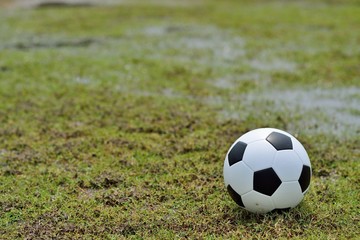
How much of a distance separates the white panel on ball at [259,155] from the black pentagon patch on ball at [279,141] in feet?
0.16

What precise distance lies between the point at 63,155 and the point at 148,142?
1.16m

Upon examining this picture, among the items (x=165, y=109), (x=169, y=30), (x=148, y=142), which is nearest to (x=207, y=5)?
(x=169, y=30)

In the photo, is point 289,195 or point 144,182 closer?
point 289,195

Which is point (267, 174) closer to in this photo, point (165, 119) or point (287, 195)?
point (287, 195)

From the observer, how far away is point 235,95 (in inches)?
379

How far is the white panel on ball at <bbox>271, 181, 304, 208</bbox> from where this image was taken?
4977 mm

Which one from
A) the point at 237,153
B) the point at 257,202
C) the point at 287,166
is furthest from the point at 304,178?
the point at 237,153

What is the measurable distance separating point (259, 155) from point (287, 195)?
0.45 metres

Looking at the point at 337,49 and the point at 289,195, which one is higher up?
the point at 289,195

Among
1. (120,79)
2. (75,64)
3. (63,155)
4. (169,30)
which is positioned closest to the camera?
(63,155)

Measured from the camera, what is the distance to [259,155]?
505 cm

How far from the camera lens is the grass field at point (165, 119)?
17.3 feet

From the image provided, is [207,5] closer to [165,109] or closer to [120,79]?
[120,79]

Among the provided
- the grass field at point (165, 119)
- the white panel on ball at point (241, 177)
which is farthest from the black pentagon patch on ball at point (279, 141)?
the grass field at point (165, 119)
